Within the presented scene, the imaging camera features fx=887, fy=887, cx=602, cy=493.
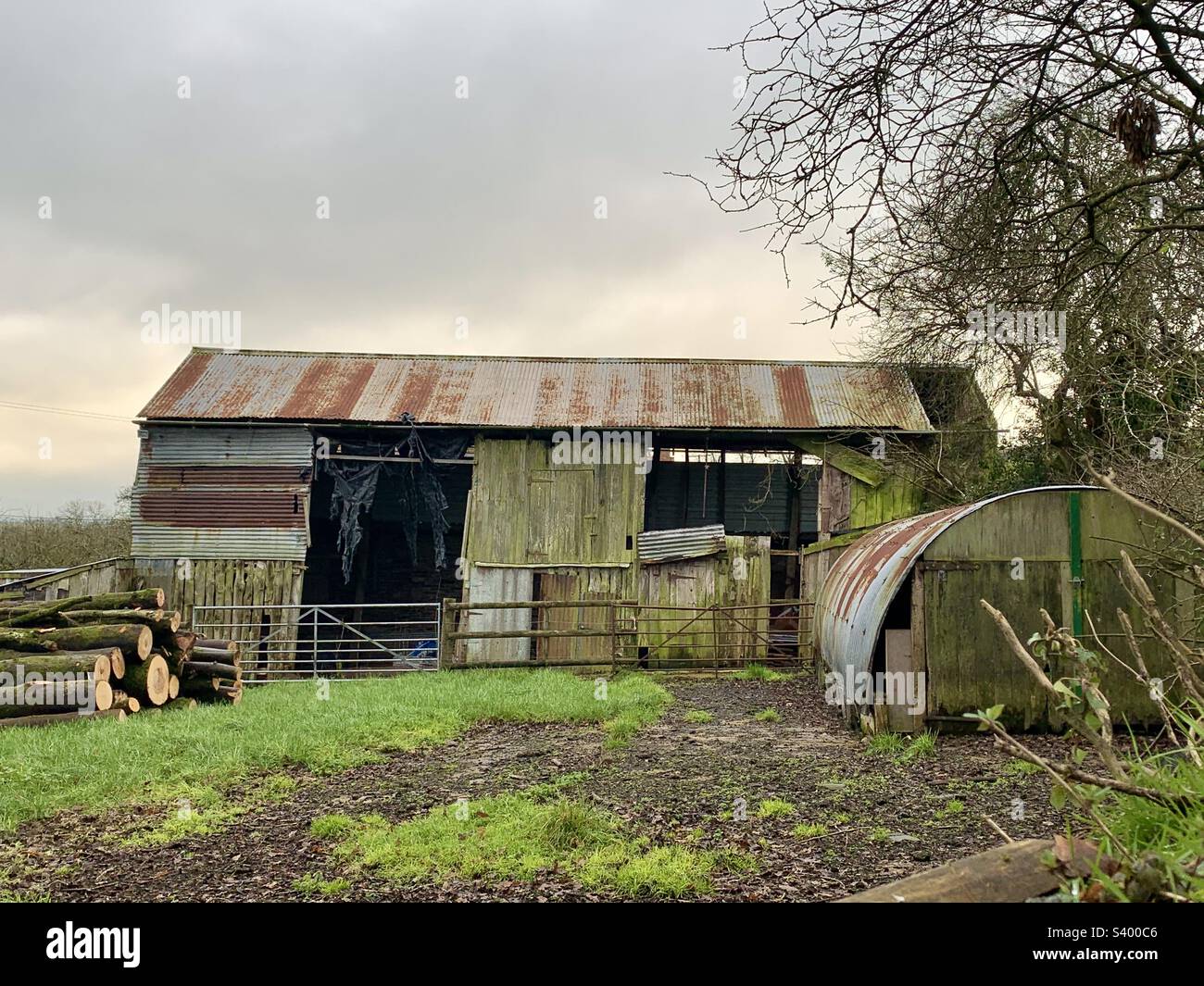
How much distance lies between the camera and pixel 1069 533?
33.7 feet

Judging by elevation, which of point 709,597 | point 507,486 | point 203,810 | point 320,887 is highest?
point 507,486

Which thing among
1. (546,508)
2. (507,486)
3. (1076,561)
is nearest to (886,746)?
(1076,561)

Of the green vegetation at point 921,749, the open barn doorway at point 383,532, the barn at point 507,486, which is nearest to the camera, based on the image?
the green vegetation at point 921,749

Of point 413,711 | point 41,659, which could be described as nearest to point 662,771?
point 413,711

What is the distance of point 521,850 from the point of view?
237 inches

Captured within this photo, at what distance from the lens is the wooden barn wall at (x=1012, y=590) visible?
10055 mm

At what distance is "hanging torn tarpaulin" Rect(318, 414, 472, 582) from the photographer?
20.8 meters

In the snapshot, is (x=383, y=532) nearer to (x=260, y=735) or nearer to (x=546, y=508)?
(x=546, y=508)

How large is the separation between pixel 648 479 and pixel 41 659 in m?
14.5

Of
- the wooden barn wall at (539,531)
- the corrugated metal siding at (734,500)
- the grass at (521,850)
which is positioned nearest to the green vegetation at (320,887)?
the grass at (521,850)

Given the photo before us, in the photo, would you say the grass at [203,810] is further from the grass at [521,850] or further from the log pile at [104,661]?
the log pile at [104,661]

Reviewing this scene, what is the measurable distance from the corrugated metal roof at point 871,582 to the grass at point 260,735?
273 centimetres

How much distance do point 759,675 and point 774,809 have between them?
1022cm

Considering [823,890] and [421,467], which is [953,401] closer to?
[421,467]
